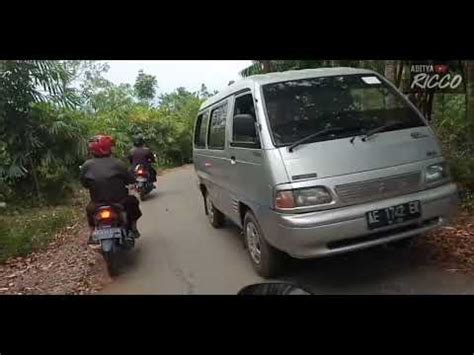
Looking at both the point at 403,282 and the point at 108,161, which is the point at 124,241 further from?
the point at 403,282

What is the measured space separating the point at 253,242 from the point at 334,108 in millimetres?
1033

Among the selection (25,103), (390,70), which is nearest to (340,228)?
(390,70)

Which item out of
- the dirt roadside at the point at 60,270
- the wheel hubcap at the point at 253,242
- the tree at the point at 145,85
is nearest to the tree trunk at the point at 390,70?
the wheel hubcap at the point at 253,242

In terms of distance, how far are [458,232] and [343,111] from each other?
1.12m

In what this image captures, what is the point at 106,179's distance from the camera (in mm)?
2861

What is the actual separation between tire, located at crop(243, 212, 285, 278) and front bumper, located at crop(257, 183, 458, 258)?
170mm

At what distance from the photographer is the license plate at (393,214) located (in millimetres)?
2213

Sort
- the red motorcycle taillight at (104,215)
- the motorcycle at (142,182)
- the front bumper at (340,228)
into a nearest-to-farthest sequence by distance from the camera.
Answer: the front bumper at (340,228)
the red motorcycle taillight at (104,215)
the motorcycle at (142,182)

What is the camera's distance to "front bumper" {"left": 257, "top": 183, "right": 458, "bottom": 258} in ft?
7.13

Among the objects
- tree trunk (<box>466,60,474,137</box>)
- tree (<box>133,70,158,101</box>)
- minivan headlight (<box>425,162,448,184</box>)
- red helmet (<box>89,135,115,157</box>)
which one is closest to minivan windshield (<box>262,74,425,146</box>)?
minivan headlight (<box>425,162,448,184</box>)

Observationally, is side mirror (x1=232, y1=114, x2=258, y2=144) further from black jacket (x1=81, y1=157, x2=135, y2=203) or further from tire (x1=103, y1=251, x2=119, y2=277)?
tire (x1=103, y1=251, x2=119, y2=277)

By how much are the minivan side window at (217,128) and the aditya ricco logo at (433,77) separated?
142 cm

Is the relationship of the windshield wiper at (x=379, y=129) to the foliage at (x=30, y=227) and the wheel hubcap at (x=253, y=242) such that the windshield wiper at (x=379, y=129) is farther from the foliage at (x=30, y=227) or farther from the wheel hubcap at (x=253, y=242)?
Result: the foliage at (x=30, y=227)
